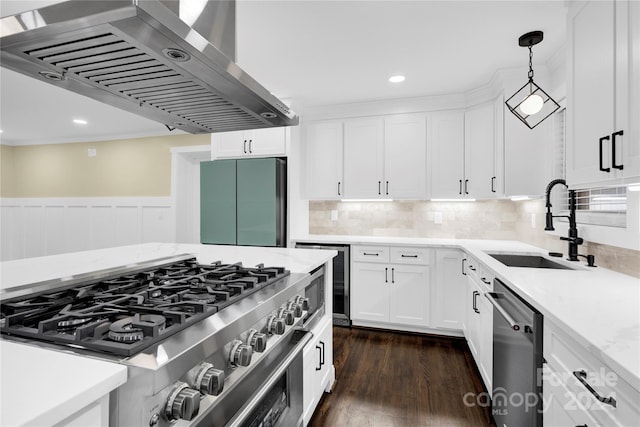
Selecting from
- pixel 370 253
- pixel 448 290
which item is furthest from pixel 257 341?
pixel 448 290

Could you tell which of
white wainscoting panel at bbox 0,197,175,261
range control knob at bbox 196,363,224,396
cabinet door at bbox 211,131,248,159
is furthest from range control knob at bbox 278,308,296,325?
white wainscoting panel at bbox 0,197,175,261

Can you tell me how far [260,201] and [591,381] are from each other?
120 inches

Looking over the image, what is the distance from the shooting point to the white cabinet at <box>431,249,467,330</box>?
313cm

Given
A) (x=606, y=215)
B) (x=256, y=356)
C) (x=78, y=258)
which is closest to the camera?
(x=256, y=356)

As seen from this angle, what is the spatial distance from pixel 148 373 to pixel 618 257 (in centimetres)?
229

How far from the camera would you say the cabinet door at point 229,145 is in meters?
3.77

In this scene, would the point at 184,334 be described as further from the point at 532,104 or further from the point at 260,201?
the point at 260,201

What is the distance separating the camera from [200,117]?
151 centimetres

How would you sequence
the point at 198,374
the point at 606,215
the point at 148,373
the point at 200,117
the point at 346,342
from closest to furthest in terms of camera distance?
the point at 148,373
the point at 198,374
the point at 200,117
the point at 606,215
the point at 346,342

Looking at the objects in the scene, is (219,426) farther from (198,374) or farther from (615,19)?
(615,19)

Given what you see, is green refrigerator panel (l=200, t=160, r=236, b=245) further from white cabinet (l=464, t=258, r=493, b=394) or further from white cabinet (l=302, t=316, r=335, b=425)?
white cabinet (l=464, t=258, r=493, b=394)

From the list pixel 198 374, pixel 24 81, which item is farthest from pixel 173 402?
pixel 24 81

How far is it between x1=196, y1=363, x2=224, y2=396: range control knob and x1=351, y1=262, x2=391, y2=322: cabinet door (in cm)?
274

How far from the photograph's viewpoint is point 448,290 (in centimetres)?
317
